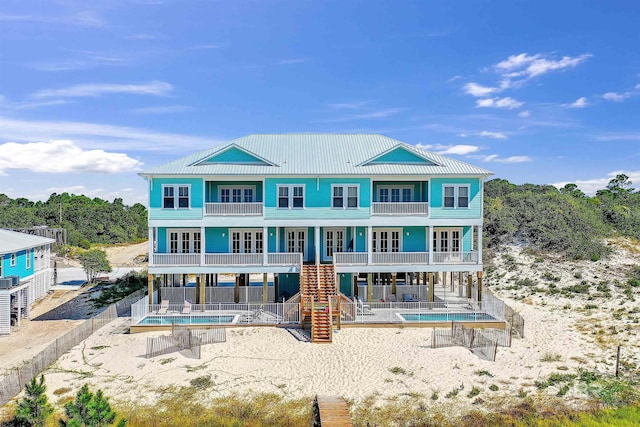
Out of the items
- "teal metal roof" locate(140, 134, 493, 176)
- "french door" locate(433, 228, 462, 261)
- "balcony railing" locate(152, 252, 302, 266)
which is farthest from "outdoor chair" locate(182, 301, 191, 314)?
"french door" locate(433, 228, 462, 261)

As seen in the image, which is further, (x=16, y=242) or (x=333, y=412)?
(x=16, y=242)

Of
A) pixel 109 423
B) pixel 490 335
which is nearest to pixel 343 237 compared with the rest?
pixel 490 335

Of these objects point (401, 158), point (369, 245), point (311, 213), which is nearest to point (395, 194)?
point (401, 158)

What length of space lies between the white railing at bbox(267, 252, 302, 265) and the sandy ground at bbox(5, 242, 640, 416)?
4234 mm

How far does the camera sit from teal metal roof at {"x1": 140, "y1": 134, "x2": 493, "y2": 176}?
25812mm

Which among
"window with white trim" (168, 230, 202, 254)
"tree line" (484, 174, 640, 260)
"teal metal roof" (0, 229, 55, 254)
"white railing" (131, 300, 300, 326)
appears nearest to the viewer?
"white railing" (131, 300, 300, 326)

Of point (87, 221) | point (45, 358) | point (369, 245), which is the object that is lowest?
point (45, 358)

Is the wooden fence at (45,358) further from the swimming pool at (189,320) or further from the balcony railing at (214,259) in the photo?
the balcony railing at (214,259)

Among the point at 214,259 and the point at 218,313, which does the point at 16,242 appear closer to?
the point at 214,259

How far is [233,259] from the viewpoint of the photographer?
84.2 feet

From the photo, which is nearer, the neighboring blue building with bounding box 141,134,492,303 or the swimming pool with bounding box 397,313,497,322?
the swimming pool with bounding box 397,313,497,322

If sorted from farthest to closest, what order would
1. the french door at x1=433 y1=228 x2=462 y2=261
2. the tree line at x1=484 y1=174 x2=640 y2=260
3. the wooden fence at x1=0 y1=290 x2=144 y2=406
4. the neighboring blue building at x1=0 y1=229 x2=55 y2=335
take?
the tree line at x1=484 y1=174 x2=640 y2=260 < the french door at x1=433 y1=228 x2=462 y2=261 < the neighboring blue building at x1=0 y1=229 x2=55 y2=335 < the wooden fence at x1=0 y1=290 x2=144 y2=406

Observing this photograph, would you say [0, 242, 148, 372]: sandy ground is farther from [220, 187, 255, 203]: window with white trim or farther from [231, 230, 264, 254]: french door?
[220, 187, 255, 203]: window with white trim

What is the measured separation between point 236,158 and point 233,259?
19.4ft
